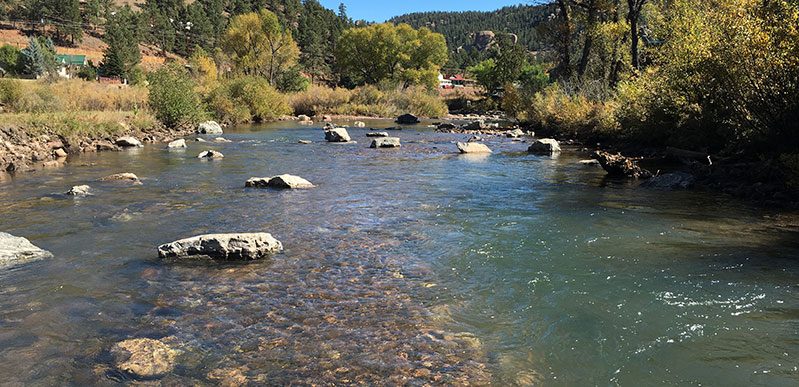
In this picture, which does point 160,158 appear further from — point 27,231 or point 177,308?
point 177,308

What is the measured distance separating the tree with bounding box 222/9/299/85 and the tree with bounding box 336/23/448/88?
13.1 meters

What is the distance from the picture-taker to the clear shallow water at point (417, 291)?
4930mm

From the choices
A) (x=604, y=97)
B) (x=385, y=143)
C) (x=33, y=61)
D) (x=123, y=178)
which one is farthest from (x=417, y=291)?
(x=33, y=61)

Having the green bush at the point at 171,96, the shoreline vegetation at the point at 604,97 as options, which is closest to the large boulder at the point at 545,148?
the shoreline vegetation at the point at 604,97

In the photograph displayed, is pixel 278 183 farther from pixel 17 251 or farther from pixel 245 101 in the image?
pixel 245 101

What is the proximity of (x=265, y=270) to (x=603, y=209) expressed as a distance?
7.77 m

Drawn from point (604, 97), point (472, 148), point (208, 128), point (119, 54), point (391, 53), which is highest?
point (391, 53)

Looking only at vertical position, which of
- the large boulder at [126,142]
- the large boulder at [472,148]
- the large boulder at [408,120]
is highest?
the large boulder at [408,120]

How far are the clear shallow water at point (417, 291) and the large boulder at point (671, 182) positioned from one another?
1022mm

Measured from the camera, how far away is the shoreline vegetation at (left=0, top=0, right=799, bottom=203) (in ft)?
45.1

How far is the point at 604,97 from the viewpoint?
95.7 feet

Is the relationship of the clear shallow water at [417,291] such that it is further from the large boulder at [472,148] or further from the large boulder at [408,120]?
the large boulder at [408,120]

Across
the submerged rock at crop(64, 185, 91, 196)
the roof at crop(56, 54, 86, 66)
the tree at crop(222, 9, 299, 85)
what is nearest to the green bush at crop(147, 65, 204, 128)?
the submerged rock at crop(64, 185, 91, 196)

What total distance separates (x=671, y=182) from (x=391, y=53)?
73439mm
